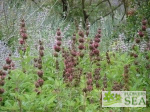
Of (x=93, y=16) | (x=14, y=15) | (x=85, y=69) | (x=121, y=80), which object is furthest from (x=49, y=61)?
(x=93, y=16)

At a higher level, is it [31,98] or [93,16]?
[93,16]

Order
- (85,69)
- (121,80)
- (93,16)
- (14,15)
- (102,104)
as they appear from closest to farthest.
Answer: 1. (102,104)
2. (121,80)
3. (85,69)
4. (14,15)
5. (93,16)

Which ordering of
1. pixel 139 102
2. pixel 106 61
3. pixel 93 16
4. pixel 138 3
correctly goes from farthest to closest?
pixel 93 16
pixel 138 3
pixel 106 61
pixel 139 102

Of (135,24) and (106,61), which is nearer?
(106,61)

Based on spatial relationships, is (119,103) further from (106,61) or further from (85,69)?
(106,61)

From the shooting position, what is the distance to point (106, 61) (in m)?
3.37

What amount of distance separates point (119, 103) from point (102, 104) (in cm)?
13

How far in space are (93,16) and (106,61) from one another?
6.33 meters

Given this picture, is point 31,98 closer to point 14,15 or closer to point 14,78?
point 14,78

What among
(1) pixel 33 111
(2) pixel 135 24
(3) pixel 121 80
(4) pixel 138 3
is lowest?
(1) pixel 33 111

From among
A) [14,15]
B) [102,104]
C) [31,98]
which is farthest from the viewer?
[14,15]

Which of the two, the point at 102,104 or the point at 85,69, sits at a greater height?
the point at 85,69

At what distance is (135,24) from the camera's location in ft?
17.8

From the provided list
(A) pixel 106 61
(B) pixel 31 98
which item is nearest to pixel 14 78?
(B) pixel 31 98
